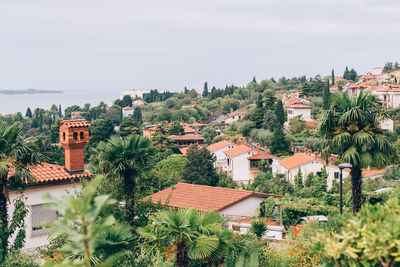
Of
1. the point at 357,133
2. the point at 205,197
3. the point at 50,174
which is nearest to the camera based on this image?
the point at 50,174

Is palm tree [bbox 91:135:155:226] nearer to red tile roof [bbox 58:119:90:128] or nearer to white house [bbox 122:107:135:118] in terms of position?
red tile roof [bbox 58:119:90:128]

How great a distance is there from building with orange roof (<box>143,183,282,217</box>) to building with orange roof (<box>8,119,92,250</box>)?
20.1ft

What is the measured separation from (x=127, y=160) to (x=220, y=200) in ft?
29.0

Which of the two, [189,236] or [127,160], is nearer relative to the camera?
[189,236]

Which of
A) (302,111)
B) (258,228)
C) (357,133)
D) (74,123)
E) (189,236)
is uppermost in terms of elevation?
(74,123)

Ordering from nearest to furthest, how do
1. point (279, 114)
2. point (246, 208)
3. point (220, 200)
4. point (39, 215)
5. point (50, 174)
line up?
point (39, 215) → point (50, 174) → point (220, 200) → point (246, 208) → point (279, 114)

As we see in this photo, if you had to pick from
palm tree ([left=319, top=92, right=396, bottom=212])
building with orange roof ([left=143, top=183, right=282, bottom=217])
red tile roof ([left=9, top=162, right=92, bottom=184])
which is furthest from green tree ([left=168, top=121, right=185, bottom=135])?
palm tree ([left=319, top=92, right=396, bottom=212])

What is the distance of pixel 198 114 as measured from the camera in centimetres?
10981

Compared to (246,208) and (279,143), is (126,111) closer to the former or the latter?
(279,143)

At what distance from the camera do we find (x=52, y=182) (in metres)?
11.7

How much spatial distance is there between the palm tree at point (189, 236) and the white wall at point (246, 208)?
9.55 meters

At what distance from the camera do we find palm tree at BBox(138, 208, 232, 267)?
804 cm

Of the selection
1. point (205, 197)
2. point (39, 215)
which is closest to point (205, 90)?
point (205, 197)

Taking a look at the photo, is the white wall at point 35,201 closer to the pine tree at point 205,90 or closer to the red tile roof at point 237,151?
the red tile roof at point 237,151
